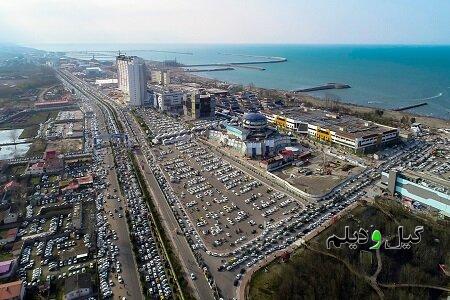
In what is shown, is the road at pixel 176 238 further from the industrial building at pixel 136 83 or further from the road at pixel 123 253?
the industrial building at pixel 136 83

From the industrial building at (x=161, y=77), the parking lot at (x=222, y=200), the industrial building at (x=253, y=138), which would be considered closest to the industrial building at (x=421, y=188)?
the parking lot at (x=222, y=200)

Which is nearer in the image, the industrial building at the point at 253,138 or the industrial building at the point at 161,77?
the industrial building at the point at 253,138

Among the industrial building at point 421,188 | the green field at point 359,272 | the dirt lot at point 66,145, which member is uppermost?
the industrial building at point 421,188

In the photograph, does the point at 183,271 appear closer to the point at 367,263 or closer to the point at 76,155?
the point at 367,263

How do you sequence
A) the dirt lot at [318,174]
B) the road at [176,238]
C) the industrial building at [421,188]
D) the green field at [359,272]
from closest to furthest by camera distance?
the green field at [359,272], the road at [176,238], the industrial building at [421,188], the dirt lot at [318,174]

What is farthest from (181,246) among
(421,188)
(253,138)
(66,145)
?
(66,145)

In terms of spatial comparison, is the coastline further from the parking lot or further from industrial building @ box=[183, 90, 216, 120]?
the parking lot

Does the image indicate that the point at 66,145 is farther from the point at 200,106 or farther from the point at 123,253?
the point at 123,253
